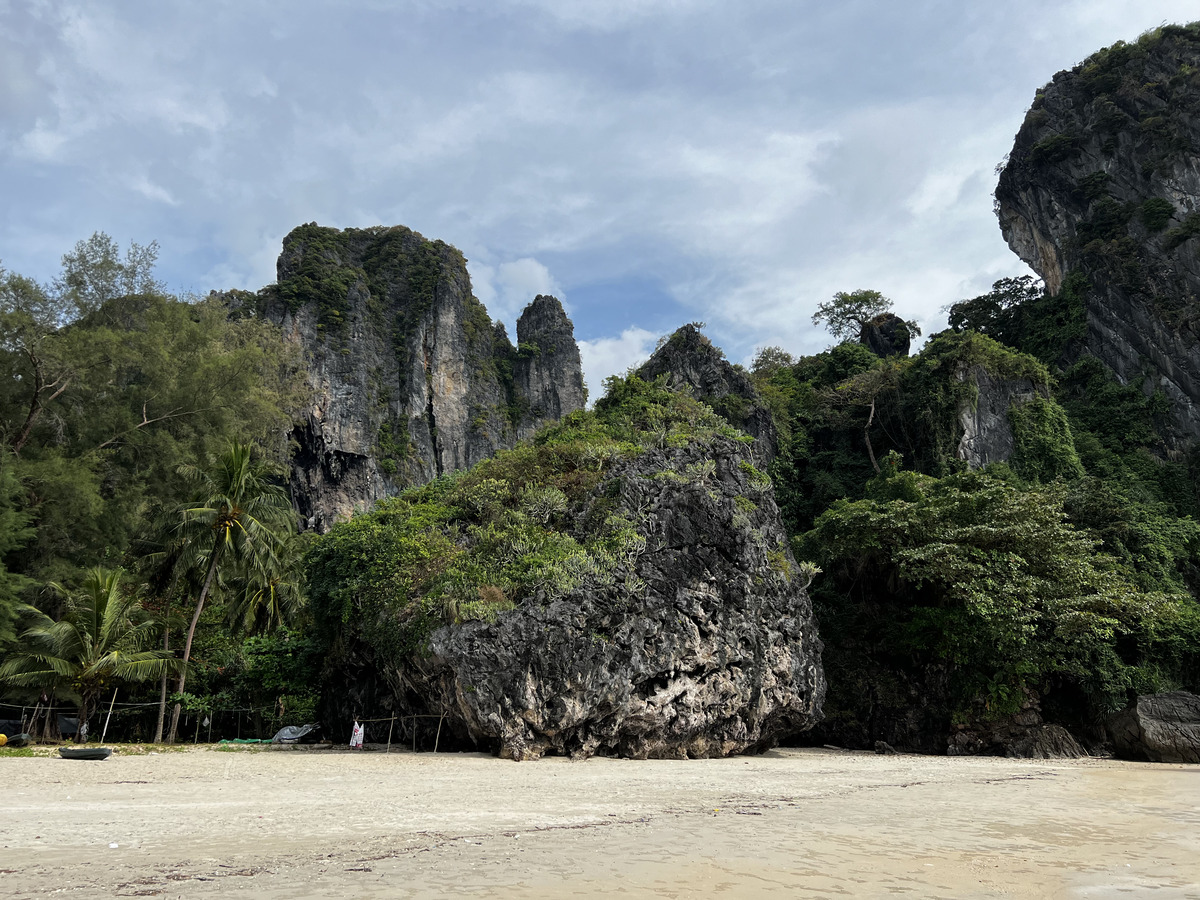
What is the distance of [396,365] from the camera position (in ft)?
177

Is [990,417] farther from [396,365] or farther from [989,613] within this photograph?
[396,365]

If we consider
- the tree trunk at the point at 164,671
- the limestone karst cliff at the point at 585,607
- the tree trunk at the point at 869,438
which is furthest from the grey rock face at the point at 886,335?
the tree trunk at the point at 164,671

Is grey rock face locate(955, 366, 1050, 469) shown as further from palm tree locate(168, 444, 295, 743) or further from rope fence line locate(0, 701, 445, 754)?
palm tree locate(168, 444, 295, 743)

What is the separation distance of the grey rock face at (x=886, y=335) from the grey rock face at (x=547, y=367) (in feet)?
81.1

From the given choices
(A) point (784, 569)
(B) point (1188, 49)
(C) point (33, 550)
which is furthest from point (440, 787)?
(B) point (1188, 49)

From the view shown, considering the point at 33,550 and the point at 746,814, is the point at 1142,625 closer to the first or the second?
the point at 746,814

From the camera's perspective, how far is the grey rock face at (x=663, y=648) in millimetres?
13469

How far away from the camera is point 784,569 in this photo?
17641 millimetres

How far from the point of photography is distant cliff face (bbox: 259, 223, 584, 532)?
47.9 metres

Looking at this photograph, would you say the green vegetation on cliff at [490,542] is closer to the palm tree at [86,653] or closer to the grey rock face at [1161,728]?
the palm tree at [86,653]

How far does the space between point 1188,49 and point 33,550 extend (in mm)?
48477

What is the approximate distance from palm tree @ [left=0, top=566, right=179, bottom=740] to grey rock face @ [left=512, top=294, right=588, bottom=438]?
41683 millimetres

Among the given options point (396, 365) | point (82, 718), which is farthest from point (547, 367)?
point (82, 718)

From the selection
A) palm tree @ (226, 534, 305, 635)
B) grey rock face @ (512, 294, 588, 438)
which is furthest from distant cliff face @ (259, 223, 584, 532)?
palm tree @ (226, 534, 305, 635)
